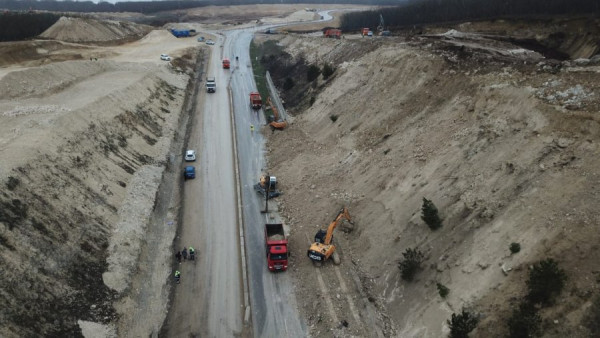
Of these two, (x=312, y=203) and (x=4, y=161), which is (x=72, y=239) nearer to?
(x=4, y=161)

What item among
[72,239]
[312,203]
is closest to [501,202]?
[312,203]

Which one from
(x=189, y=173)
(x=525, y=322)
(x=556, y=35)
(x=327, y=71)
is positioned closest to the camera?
(x=525, y=322)

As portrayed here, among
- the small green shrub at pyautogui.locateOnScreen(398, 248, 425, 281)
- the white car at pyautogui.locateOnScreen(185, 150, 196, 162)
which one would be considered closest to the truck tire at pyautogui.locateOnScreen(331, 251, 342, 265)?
the small green shrub at pyautogui.locateOnScreen(398, 248, 425, 281)

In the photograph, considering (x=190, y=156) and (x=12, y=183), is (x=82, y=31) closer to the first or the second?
(x=190, y=156)

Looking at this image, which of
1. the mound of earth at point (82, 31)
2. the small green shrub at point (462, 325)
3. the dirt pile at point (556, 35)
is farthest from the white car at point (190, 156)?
the mound of earth at point (82, 31)

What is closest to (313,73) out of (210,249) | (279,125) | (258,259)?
(279,125)
